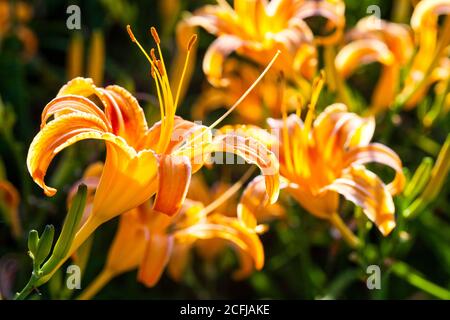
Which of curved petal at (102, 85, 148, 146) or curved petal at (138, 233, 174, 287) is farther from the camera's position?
curved petal at (138, 233, 174, 287)

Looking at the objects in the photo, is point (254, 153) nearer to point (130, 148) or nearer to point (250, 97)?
point (130, 148)

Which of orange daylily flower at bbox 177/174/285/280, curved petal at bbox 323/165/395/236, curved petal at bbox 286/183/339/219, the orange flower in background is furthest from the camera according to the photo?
the orange flower in background

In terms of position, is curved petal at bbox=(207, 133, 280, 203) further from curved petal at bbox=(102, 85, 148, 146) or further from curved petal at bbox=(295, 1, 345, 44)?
curved petal at bbox=(295, 1, 345, 44)

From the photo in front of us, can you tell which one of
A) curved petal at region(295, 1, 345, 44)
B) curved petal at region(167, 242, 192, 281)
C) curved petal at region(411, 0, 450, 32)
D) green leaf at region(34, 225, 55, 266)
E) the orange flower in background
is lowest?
green leaf at region(34, 225, 55, 266)

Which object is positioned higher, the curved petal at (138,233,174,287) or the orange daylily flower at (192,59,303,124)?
the orange daylily flower at (192,59,303,124)

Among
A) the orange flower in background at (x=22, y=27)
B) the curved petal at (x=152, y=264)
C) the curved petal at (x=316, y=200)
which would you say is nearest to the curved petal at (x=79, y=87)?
the curved petal at (x=152, y=264)

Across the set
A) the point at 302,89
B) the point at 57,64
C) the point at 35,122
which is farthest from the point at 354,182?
the point at 57,64

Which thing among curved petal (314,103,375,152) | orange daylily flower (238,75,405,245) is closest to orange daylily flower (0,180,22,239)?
orange daylily flower (238,75,405,245)

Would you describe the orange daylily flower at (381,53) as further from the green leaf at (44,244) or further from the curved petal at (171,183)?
the green leaf at (44,244)
